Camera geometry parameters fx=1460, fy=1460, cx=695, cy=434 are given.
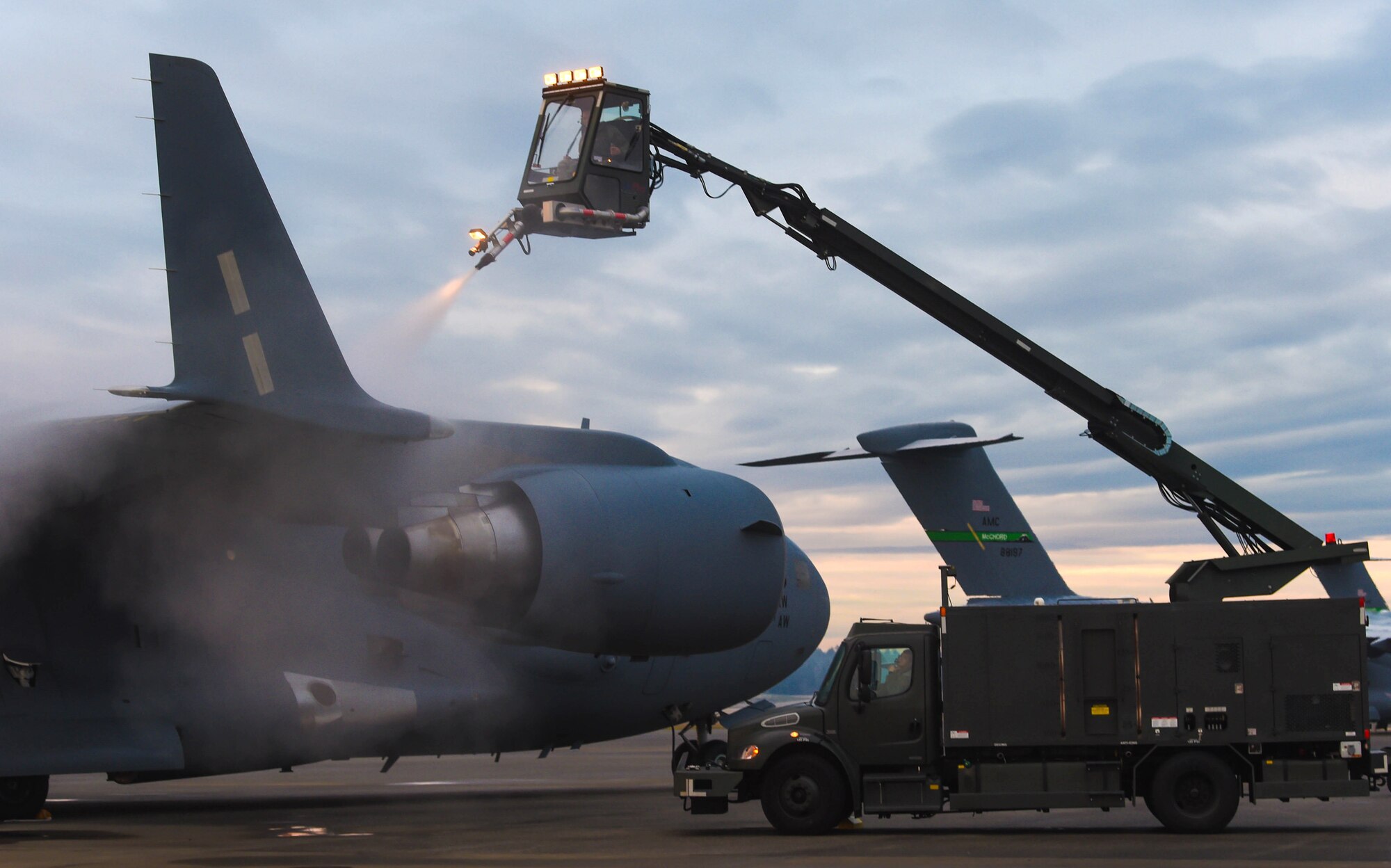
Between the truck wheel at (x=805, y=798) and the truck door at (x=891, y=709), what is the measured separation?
38cm

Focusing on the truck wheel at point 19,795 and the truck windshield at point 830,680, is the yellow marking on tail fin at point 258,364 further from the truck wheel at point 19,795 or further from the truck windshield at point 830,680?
the truck wheel at point 19,795

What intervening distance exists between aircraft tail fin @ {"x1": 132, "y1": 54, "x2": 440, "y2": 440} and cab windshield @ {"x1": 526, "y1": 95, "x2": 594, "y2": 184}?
9.52 feet

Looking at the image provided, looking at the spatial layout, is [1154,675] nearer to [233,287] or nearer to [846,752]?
[846,752]

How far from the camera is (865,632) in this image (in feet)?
50.6

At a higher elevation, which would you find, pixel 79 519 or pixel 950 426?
pixel 950 426

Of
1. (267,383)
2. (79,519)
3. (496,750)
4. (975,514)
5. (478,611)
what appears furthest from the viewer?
(975,514)

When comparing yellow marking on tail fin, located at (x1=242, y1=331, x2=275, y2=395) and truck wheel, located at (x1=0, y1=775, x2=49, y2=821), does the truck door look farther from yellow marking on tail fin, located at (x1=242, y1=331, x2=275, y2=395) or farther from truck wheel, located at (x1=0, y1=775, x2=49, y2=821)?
truck wheel, located at (x1=0, y1=775, x2=49, y2=821)

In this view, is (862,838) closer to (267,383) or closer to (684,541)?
(684,541)

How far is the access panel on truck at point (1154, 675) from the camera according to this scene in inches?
564

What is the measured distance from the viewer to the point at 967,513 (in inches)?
1013

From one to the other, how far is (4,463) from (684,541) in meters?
5.71

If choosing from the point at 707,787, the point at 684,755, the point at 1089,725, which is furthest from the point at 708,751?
the point at 1089,725

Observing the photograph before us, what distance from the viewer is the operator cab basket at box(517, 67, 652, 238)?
12883 mm

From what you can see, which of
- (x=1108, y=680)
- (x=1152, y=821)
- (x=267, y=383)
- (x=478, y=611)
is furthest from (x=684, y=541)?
(x=1152, y=821)
